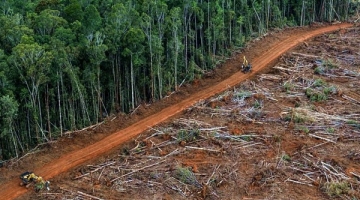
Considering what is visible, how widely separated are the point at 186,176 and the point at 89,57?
26.3 ft

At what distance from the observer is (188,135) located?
75.9ft

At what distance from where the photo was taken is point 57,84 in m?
22.9

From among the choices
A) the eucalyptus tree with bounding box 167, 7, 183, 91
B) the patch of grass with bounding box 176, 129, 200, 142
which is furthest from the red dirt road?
the eucalyptus tree with bounding box 167, 7, 183, 91

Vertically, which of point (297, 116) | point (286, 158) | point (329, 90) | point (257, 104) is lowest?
point (286, 158)

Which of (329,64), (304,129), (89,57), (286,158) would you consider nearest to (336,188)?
(286,158)

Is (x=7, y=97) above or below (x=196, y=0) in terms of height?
below

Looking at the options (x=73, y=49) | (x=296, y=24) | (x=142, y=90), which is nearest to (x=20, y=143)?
(x=73, y=49)

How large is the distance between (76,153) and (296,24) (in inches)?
970

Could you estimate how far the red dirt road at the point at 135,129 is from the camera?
20.4 metres

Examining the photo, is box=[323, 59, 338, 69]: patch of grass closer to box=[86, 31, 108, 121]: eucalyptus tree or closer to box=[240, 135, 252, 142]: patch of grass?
box=[240, 135, 252, 142]: patch of grass

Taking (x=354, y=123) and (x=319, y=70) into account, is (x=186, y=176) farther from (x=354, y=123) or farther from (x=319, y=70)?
(x=319, y=70)

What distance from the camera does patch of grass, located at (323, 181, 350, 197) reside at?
19.1 metres

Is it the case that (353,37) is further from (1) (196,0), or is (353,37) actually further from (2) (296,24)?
(1) (196,0)

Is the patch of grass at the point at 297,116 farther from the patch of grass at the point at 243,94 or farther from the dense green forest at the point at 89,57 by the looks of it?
the dense green forest at the point at 89,57
